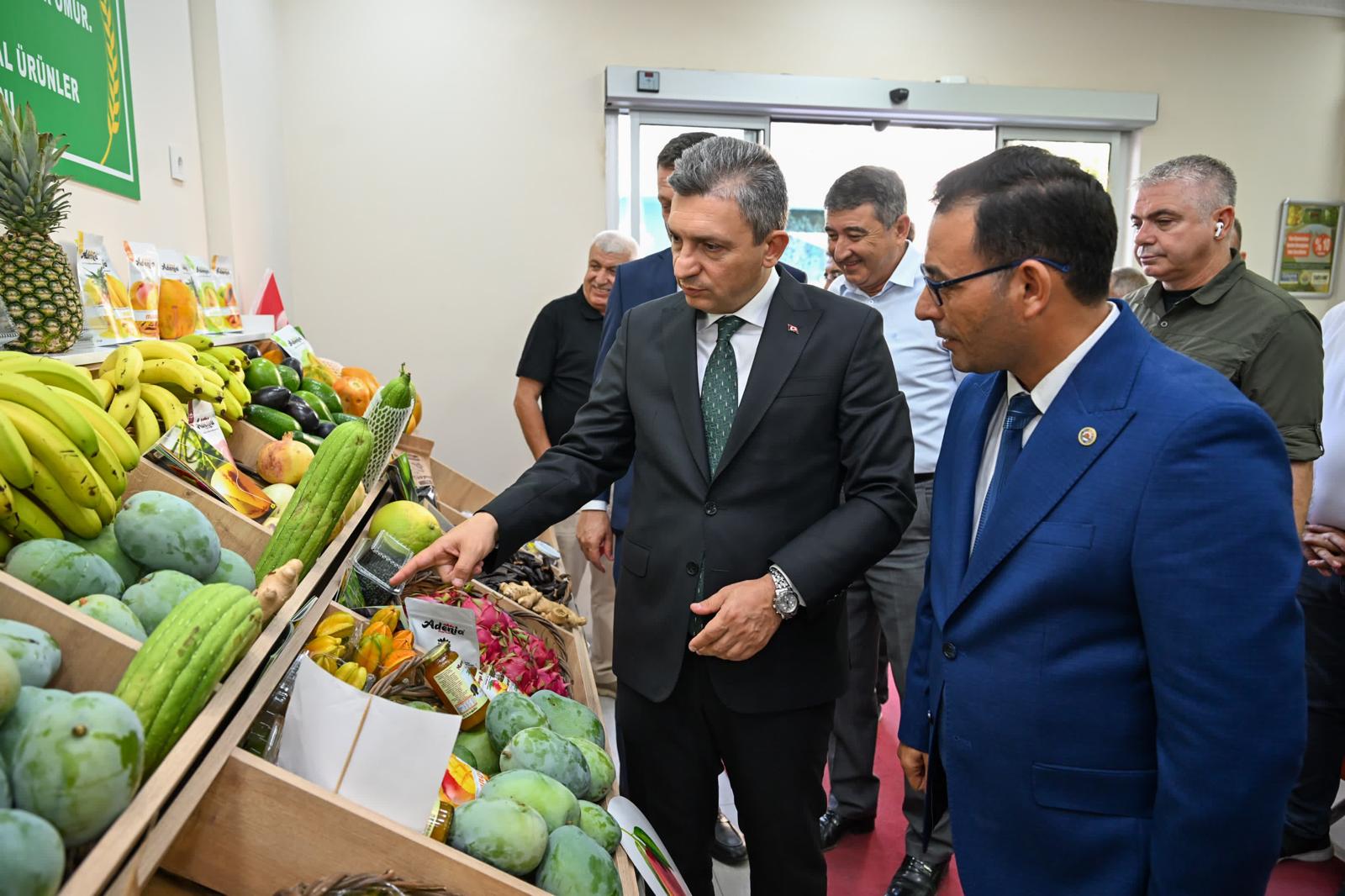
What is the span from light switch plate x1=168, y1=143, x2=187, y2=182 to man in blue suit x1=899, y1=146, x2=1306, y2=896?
3063 mm

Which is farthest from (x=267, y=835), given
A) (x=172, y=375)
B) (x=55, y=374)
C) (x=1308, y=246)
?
(x=1308, y=246)

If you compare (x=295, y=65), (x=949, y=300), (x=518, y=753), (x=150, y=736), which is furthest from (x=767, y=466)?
(x=295, y=65)

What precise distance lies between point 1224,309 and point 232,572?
2.47 m

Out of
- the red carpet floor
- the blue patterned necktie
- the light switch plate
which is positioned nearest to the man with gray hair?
the red carpet floor

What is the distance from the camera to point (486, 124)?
195 inches

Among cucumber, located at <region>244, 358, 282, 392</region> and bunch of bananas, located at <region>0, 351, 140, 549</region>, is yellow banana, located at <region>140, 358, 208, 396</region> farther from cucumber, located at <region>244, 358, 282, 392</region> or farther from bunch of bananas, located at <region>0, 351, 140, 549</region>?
bunch of bananas, located at <region>0, 351, 140, 549</region>

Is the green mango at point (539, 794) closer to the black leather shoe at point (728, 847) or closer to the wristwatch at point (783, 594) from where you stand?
the wristwatch at point (783, 594)

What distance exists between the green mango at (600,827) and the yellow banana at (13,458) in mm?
846

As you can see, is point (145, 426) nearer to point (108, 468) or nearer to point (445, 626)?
point (108, 468)

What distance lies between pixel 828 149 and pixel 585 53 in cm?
164

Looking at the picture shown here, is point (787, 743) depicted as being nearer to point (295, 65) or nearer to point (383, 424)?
point (383, 424)

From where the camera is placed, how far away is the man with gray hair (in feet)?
7.36

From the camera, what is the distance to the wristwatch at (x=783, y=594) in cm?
155

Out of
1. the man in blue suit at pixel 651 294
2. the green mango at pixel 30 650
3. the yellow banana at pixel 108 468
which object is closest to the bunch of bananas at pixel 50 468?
the yellow banana at pixel 108 468
